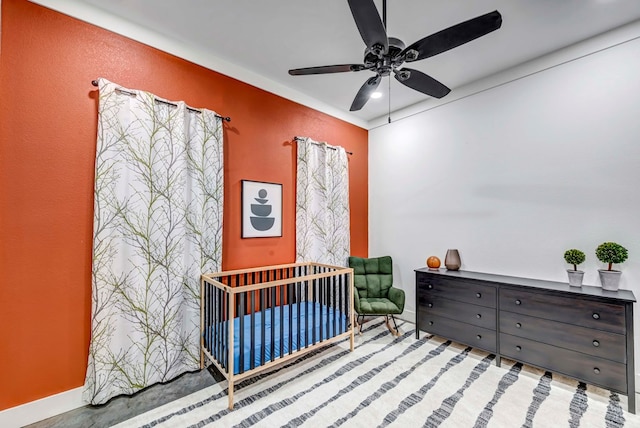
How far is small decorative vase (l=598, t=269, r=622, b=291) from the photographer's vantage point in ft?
6.79


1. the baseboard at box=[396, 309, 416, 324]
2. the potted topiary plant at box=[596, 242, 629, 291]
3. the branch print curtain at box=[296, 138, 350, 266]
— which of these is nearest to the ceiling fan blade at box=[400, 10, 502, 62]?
the branch print curtain at box=[296, 138, 350, 266]

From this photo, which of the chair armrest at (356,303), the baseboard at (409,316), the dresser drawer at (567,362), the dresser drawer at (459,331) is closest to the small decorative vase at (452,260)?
the dresser drawer at (459,331)

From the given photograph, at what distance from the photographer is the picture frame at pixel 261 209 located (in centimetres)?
278

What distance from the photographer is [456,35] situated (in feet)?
4.92

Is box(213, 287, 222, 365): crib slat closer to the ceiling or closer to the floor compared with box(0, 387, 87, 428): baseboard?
closer to the ceiling

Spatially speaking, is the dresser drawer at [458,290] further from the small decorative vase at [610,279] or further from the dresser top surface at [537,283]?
the small decorative vase at [610,279]

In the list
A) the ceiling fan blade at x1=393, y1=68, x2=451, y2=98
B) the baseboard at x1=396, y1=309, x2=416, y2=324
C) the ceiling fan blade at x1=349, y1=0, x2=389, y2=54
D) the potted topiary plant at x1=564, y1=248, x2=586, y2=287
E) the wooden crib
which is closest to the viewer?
the ceiling fan blade at x1=349, y1=0, x2=389, y2=54

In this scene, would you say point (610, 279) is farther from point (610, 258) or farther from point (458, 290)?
point (458, 290)

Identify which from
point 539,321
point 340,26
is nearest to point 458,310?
point 539,321

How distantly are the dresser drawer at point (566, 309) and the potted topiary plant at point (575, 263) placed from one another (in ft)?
0.72

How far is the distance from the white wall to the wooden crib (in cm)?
134

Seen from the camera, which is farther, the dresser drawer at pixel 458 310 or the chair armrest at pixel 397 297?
the chair armrest at pixel 397 297

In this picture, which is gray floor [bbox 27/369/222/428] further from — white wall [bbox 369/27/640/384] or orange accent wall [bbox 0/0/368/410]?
white wall [bbox 369/27/640/384]

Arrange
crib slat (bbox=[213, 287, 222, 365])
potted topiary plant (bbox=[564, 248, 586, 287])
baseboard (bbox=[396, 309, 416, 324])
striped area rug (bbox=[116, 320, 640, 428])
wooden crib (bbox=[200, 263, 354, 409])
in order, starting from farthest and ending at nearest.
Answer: baseboard (bbox=[396, 309, 416, 324]) → potted topiary plant (bbox=[564, 248, 586, 287]) → crib slat (bbox=[213, 287, 222, 365]) → wooden crib (bbox=[200, 263, 354, 409]) → striped area rug (bbox=[116, 320, 640, 428])
